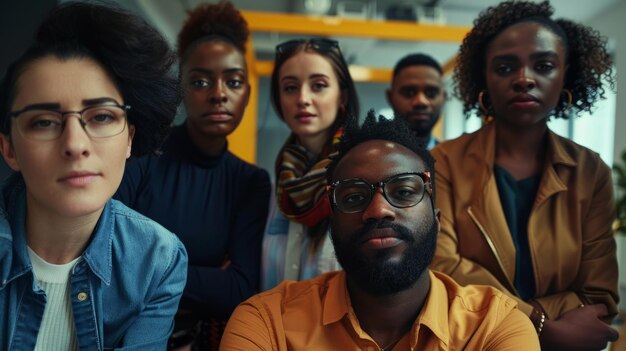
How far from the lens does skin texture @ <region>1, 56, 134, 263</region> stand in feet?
4.55

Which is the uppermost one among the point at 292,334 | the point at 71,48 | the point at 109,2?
the point at 109,2

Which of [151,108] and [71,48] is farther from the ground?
[71,48]

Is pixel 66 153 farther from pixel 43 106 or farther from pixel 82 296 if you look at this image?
pixel 82 296

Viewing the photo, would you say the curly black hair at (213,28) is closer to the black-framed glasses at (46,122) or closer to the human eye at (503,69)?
the black-framed glasses at (46,122)

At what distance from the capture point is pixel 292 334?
5.18 feet

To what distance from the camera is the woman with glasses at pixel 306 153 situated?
Answer: 2168 mm

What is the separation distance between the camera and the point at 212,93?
2295mm

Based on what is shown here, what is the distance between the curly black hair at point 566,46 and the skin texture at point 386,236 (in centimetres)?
95

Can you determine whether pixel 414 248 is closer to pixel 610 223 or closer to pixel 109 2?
pixel 610 223

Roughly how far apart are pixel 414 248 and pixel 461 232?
1.90 feet

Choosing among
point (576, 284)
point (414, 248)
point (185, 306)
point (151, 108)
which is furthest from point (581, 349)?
point (151, 108)

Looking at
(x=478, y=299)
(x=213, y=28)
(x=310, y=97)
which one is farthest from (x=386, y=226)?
(x=213, y=28)

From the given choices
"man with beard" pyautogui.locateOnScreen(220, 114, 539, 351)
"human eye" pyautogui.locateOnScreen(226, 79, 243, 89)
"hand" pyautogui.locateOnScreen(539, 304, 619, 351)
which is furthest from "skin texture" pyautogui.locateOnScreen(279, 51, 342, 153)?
"hand" pyautogui.locateOnScreen(539, 304, 619, 351)

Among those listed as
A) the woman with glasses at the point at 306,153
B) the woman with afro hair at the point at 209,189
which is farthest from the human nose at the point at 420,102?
the woman with afro hair at the point at 209,189
